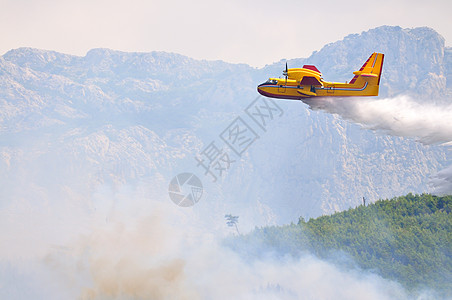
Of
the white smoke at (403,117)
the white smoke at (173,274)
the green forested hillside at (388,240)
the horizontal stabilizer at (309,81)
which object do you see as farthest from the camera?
the green forested hillside at (388,240)

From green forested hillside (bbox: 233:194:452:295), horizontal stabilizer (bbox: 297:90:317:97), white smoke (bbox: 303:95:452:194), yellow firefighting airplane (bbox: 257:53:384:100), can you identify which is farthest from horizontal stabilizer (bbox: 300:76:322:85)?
green forested hillside (bbox: 233:194:452:295)

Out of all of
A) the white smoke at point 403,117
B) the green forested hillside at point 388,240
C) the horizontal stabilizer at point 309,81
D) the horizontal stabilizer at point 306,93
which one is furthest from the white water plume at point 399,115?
the green forested hillside at point 388,240

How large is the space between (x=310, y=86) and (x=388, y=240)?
250ft

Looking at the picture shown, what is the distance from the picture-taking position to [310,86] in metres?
84.8

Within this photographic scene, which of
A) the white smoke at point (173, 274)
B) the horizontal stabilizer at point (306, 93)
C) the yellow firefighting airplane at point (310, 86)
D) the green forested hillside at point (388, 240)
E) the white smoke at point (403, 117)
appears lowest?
the white smoke at point (173, 274)

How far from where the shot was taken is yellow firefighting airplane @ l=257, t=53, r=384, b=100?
84.7m

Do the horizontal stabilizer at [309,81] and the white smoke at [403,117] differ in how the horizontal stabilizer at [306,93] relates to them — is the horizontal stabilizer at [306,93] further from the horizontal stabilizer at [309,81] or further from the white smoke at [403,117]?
the horizontal stabilizer at [309,81]

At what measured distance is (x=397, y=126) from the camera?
3501 inches

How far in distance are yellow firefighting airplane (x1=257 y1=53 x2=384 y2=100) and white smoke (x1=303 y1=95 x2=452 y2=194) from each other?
52.8 inches

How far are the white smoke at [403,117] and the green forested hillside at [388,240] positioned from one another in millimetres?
51947

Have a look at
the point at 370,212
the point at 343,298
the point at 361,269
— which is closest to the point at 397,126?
the point at 343,298

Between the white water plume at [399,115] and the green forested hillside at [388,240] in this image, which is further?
the green forested hillside at [388,240]

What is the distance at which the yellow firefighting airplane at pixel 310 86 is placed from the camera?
8469 cm

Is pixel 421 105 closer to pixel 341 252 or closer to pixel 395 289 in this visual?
pixel 395 289
